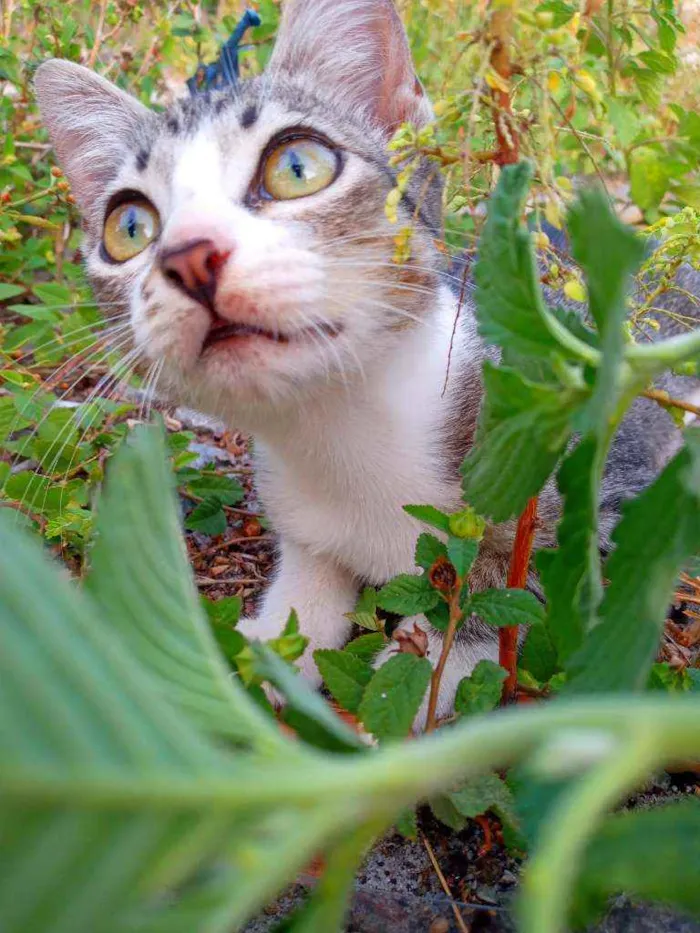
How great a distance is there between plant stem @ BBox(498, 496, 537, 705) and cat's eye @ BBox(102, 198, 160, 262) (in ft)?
3.05

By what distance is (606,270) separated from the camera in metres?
0.56

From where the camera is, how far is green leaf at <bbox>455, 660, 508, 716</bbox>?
3.43 feet

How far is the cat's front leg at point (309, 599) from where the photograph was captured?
1.73m

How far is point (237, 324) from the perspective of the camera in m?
1.26

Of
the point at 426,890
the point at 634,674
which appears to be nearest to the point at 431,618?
the point at 426,890

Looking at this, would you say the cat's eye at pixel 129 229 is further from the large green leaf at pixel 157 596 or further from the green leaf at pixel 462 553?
the large green leaf at pixel 157 596

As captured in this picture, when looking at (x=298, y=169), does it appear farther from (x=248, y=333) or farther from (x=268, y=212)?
(x=248, y=333)

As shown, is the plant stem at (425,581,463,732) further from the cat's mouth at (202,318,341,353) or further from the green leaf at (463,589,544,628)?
the cat's mouth at (202,318,341,353)

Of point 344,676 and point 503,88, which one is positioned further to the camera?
point 344,676

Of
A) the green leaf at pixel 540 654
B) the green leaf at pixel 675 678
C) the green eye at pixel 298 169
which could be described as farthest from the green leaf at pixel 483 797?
the green eye at pixel 298 169

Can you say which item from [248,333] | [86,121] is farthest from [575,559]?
[86,121]

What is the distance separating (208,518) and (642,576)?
4.55ft

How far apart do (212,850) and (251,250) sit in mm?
956

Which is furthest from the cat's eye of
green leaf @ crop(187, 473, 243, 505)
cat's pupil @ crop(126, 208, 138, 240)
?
green leaf @ crop(187, 473, 243, 505)
